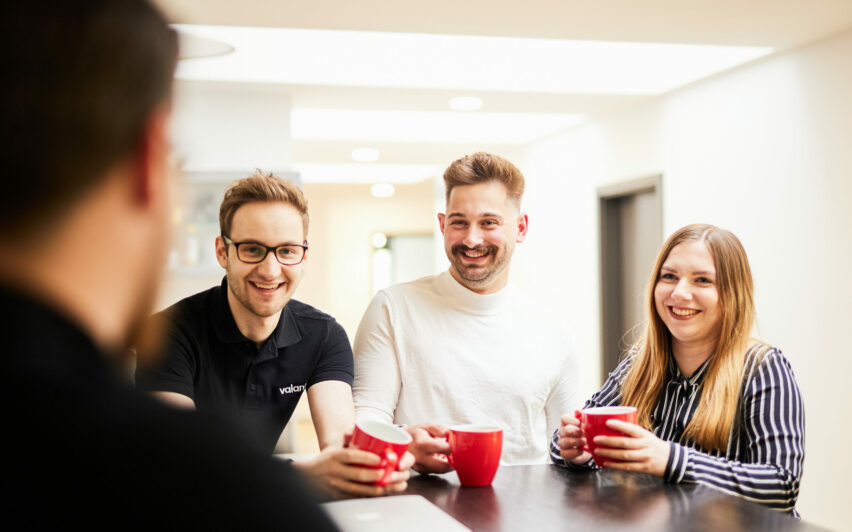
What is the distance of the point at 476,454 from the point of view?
1270 mm

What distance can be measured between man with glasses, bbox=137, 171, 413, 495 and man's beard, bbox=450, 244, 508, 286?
0.47 metres

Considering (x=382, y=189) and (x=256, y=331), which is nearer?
(x=256, y=331)

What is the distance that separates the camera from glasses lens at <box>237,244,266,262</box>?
1.65 meters

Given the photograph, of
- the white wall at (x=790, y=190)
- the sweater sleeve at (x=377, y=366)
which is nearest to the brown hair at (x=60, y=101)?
the sweater sleeve at (x=377, y=366)

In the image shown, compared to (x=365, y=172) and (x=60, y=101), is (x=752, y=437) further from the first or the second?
(x=365, y=172)

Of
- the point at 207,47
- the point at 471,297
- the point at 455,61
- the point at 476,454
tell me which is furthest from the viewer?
the point at 455,61

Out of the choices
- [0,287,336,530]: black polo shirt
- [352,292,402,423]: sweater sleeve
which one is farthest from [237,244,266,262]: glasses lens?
[0,287,336,530]: black polo shirt

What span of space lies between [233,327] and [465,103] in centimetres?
368

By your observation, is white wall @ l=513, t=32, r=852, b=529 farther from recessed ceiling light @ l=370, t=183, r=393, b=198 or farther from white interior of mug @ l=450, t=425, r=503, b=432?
recessed ceiling light @ l=370, t=183, r=393, b=198

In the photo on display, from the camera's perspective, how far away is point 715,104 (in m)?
4.48

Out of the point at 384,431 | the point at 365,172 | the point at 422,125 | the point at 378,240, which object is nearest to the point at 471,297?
the point at 384,431

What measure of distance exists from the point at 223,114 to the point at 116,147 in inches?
188

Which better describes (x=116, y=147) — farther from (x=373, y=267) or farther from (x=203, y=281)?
(x=373, y=267)

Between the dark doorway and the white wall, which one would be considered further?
the dark doorway
